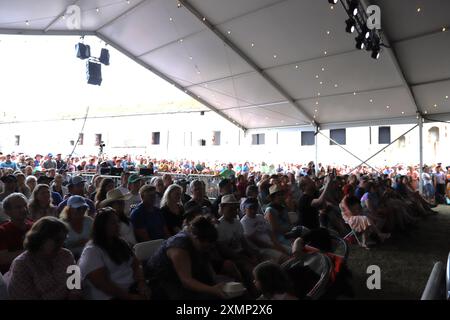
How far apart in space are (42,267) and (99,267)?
14.3 inches

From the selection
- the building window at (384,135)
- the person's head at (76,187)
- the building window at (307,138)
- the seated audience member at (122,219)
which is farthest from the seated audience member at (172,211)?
the building window at (384,135)

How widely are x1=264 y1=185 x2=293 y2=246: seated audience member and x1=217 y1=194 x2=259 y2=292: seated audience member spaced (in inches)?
22.7

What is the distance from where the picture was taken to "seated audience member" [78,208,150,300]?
98.2 inches

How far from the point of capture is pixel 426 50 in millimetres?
9172

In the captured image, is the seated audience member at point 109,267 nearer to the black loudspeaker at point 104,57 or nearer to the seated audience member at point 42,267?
the seated audience member at point 42,267

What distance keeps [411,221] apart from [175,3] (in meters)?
7.87

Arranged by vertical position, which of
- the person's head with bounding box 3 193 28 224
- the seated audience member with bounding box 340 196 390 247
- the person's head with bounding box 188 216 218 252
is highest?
the person's head with bounding box 3 193 28 224

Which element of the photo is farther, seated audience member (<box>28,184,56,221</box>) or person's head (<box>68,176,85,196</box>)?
person's head (<box>68,176,85,196</box>)

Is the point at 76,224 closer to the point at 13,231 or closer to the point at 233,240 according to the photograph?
the point at 13,231

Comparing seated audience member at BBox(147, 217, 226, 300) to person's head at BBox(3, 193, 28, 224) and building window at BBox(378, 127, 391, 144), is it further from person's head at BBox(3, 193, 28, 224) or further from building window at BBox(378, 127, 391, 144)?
building window at BBox(378, 127, 391, 144)

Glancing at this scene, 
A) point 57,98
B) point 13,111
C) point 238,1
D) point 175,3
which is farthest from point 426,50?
point 13,111

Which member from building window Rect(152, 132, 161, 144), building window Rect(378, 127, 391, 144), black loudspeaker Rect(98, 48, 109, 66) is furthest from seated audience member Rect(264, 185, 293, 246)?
building window Rect(152, 132, 161, 144)

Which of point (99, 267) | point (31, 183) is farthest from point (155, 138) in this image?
point (99, 267)
